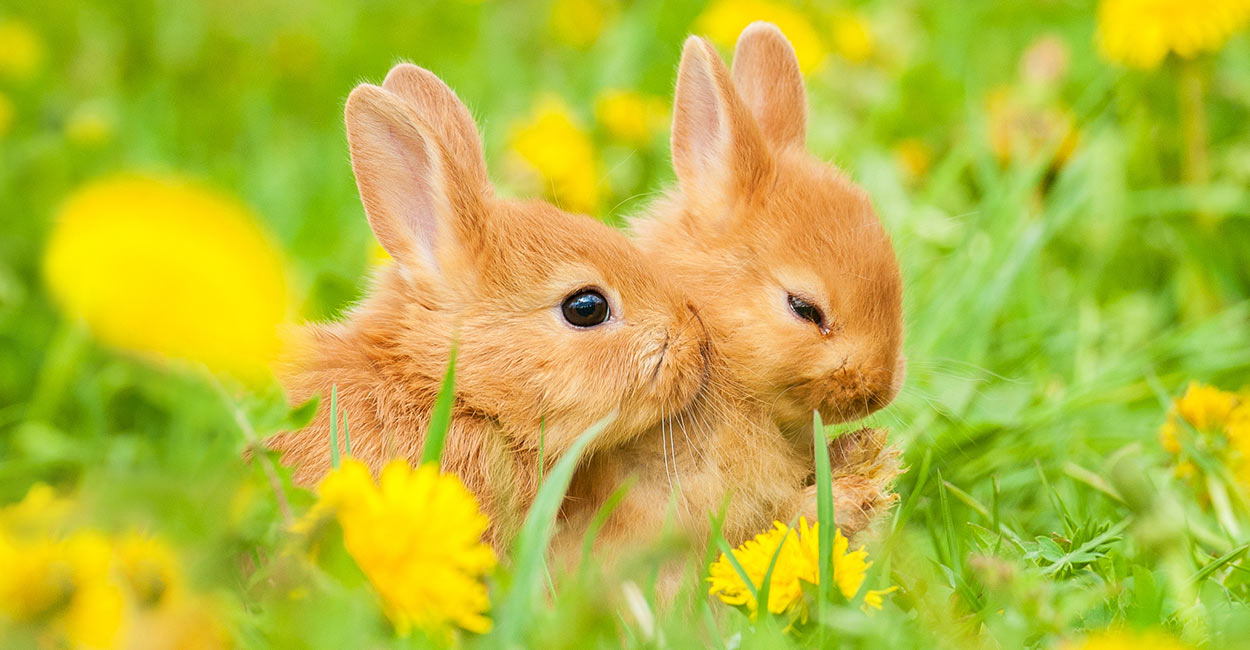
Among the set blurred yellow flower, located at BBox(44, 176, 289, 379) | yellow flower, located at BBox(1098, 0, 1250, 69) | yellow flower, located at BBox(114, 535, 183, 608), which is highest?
yellow flower, located at BBox(1098, 0, 1250, 69)

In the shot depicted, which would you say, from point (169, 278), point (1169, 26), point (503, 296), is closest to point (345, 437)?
point (503, 296)

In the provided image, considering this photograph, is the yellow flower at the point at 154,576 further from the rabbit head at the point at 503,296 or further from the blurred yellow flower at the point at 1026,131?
the blurred yellow flower at the point at 1026,131

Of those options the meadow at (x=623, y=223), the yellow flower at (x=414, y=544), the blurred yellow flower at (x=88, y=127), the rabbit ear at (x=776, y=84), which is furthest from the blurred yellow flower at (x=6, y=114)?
the yellow flower at (x=414, y=544)

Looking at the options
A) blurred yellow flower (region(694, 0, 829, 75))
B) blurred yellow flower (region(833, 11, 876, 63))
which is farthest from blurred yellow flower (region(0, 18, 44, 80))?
blurred yellow flower (region(833, 11, 876, 63))

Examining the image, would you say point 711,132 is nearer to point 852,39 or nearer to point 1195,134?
point 1195,134

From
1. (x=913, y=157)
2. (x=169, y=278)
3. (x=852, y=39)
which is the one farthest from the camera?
(x=852, y=39)

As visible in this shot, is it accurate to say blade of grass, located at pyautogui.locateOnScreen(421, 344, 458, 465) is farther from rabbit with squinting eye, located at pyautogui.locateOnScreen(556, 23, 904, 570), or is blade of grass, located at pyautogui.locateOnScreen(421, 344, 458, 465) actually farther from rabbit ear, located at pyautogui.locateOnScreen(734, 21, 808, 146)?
rabbit ear, located at pyautogui.locateOnScreen(734, 21, 808, 146)
